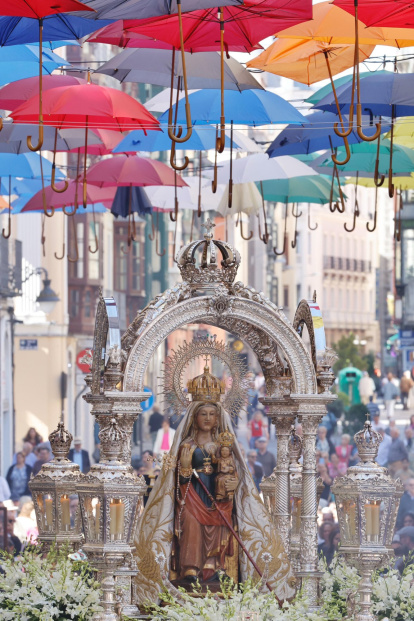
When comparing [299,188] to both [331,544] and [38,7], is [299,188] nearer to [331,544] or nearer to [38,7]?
[331,544]

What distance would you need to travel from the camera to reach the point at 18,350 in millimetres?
30500

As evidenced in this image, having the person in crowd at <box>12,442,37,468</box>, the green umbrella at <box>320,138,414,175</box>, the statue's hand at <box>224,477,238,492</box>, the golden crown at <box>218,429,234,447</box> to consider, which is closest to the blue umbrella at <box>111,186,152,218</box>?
the green umbrella at <box>320,138,414,175</box>

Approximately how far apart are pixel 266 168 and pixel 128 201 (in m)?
2.50

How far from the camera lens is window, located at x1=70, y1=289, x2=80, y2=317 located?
109 ft

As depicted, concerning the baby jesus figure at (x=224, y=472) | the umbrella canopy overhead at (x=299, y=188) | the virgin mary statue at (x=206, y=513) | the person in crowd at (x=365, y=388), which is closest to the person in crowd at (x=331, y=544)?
the umbrella canopy overhead at (x=299, y=188)

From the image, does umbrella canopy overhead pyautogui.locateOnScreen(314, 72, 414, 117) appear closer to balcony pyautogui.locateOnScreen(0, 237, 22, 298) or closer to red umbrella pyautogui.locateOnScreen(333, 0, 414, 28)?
red umbrella pyautogui.locateOnScreen(333, 0, 414, 28)

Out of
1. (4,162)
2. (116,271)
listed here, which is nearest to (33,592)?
(4,162)

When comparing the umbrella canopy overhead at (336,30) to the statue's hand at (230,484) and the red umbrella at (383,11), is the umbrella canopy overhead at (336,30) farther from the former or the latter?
the statue's hand at (230,484)

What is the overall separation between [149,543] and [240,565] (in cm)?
75

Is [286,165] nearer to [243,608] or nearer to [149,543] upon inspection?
[149,543]

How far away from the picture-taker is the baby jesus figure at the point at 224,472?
1227 centimetres

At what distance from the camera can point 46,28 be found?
1291cm

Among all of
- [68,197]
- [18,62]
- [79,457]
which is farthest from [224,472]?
[79,457]

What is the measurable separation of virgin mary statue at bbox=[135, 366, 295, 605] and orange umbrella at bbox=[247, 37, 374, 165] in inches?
101
